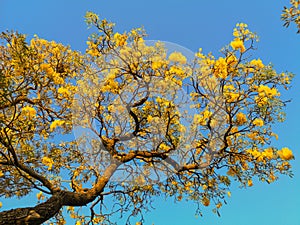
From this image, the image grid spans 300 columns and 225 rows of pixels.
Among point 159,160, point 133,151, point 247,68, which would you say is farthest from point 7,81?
point 247,68

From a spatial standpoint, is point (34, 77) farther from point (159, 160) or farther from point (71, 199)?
point (159, 160)

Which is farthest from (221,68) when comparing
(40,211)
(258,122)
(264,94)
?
(40,211)

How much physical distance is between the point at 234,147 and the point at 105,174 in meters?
2.70

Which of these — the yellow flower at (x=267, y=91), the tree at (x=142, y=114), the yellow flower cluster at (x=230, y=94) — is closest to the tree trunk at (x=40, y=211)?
the tree at (x=142, y=114)

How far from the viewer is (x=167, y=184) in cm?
752

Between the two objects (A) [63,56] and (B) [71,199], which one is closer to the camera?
(B) [71,199]

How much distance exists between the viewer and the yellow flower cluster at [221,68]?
609 cm

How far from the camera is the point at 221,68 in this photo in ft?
20.1

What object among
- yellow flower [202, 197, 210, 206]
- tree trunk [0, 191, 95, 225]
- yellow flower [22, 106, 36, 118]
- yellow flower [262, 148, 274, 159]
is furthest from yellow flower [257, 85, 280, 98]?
yellow flower [22, 106, 36, 118]

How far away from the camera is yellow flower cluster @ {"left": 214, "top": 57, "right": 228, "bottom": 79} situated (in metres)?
6.09

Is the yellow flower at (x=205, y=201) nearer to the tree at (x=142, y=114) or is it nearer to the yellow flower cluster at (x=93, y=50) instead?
the tree at (x=142, y=114)

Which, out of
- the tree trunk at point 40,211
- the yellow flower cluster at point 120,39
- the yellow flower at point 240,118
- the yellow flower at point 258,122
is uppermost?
the yellow flower cluster at point 120,39

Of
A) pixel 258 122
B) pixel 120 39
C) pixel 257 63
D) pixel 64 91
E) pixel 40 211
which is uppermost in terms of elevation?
pixel 120 39

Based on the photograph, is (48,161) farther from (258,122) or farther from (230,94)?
(258,122)
